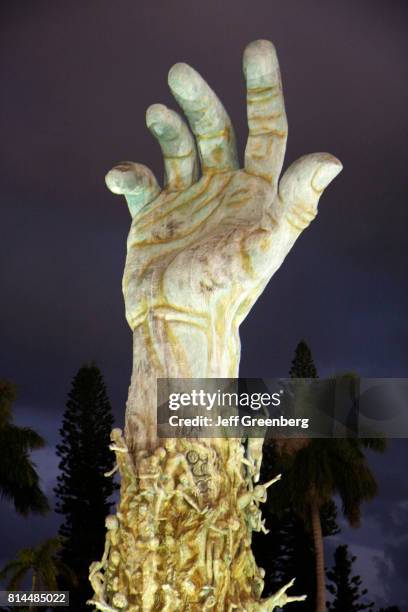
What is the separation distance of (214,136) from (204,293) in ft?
4.54

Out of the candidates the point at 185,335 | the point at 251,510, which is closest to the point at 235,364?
the point at 185,335

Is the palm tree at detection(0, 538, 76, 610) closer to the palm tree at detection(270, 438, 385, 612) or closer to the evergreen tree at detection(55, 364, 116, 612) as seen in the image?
the evergreen tree at detection(55, 364, 116, 612)

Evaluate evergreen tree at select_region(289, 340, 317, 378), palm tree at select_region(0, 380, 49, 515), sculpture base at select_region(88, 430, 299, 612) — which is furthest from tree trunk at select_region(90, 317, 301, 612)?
evergreen tree at select_region(289, 340, 317, 378)

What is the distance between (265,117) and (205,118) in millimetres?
473

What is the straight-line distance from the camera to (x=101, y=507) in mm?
18672

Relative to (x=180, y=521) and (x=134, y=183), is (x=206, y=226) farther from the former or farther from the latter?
(x=180, y=521)

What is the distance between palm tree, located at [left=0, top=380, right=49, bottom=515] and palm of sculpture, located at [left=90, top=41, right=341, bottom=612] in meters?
9.44

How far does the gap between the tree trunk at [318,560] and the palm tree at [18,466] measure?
5156 millimetres

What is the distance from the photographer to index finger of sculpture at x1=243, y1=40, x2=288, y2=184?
7070mm

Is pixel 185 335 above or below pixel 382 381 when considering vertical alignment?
below

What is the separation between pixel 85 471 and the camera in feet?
62.0

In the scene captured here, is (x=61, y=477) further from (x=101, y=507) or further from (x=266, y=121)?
(x=266, y=121)

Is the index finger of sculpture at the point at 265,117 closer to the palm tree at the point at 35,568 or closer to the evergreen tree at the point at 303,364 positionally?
the palm tree at the point at 35,568

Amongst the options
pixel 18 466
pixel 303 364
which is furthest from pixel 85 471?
pixel 303 364
